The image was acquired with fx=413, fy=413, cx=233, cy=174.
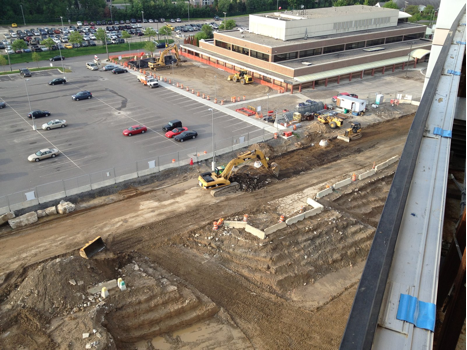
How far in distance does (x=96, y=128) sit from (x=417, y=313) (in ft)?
134

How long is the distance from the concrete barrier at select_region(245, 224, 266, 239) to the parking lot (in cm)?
1350

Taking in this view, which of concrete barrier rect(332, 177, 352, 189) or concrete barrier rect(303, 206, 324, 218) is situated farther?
concrete barrier rect(332, 177, 352, 189)

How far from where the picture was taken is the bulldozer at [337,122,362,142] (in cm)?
4426

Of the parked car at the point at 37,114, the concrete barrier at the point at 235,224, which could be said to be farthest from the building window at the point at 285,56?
the concrete barrier at the point at 235,224

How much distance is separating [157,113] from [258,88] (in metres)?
17.1

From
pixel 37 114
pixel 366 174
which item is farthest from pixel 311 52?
pixel 37 114

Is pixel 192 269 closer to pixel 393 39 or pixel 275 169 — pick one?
pixel 275 169

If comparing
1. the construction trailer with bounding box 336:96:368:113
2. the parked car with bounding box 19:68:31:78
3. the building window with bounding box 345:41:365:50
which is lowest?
the construction trailer with bounding box 336:96:368:113

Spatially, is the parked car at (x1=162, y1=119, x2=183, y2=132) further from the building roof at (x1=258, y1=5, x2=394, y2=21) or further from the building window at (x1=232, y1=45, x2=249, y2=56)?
the building roof at (x1=258, y1=5, x2=394, y2=21)

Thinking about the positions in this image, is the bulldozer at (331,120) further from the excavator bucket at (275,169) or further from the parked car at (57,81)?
the parked car at (57,81)

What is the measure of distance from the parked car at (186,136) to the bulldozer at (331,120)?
1477 cm

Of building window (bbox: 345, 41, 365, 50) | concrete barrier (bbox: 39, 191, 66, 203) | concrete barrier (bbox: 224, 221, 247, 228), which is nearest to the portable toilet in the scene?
building window (bbox: 345, 41, 365, 50)

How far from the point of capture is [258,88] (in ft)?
198

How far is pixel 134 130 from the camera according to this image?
4391 cm
